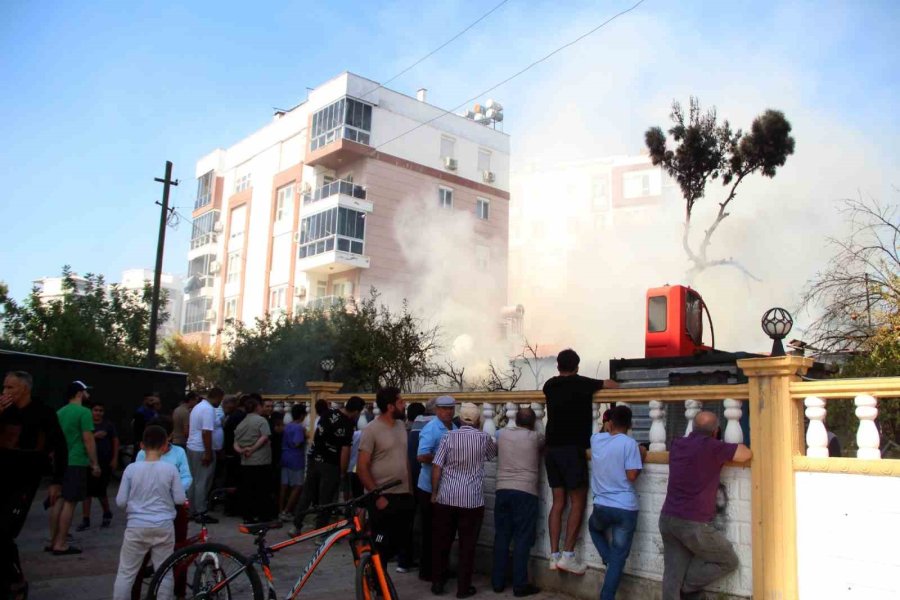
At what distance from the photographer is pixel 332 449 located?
8.73 m

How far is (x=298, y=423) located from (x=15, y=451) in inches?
196

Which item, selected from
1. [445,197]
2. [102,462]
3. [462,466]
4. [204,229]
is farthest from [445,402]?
[204,229]

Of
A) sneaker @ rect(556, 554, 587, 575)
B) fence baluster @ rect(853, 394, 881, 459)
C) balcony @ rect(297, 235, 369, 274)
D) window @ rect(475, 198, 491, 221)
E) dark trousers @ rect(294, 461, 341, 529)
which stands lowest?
sneaker @ rect(556, 554, 587, 575)

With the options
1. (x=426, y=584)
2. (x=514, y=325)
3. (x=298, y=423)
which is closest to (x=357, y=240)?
(x=514, y=325)

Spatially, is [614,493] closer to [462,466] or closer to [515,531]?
[515,531]

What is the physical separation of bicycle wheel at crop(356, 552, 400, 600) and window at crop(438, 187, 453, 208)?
33471 millimetres

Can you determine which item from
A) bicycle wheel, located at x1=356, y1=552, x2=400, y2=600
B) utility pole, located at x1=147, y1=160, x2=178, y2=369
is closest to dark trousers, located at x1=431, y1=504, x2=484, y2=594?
bicycle wheel, located at x1=356, y1=552, x2=400, y2=600

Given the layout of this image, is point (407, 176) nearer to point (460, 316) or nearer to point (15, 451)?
point (460, 316)

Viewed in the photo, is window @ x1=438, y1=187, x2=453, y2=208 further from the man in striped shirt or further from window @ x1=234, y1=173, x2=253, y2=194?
the man in striped shirt

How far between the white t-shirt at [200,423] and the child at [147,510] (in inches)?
182

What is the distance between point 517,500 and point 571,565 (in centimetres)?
69

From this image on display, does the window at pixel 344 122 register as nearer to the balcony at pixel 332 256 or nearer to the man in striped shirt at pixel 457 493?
the balcony at pixel 332 256

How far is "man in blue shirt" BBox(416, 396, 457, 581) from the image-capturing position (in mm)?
6934

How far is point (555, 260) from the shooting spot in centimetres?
4553
